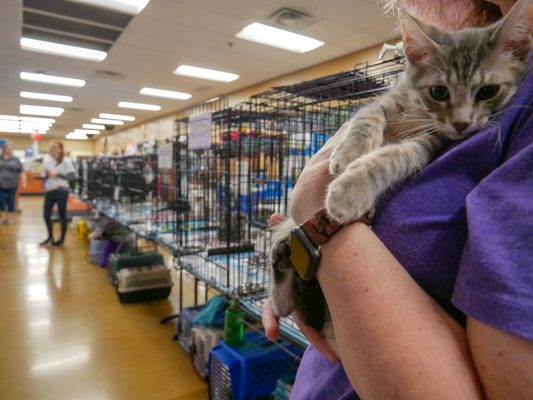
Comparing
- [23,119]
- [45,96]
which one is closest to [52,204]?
[45,96]

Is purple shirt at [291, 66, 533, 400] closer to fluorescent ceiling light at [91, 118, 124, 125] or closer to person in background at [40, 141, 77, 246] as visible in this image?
person in background at [40, 141, 77, 246]

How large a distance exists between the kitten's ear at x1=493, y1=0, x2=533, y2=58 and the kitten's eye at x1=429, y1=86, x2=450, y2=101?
0.33ft

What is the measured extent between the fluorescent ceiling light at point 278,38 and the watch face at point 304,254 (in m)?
3.93

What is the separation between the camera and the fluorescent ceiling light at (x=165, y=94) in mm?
7643

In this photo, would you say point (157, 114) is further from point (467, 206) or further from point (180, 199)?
point (467, 206)

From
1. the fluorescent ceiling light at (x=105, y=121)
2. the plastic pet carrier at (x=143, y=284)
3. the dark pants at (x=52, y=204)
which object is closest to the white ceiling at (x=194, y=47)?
the dark pants at (x=52, y=204)

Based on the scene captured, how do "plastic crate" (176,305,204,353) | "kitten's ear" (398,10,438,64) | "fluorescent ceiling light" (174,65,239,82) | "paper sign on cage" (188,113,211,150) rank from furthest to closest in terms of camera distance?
"fluorescent ceiling light" (174,65,239,82) < "plastic crate" (176,305,204,353) < "paper sign on cage" (188,113,211,150) < "kitten's ear" (398,10,438,64)

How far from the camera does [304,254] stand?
0.52m

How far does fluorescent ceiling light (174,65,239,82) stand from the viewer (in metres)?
5.96

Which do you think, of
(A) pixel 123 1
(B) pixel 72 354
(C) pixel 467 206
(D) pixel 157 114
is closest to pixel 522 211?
(C) pixel 467 206

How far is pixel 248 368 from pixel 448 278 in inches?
63.0

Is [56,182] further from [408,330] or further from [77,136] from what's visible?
[77,136]

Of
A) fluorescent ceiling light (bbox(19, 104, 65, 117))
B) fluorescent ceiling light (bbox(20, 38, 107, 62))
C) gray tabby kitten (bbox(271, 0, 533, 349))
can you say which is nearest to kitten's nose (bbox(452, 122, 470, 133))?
gray tabby kitten (bbox(271, 0, 533, 349))

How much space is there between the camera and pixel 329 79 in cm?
148
